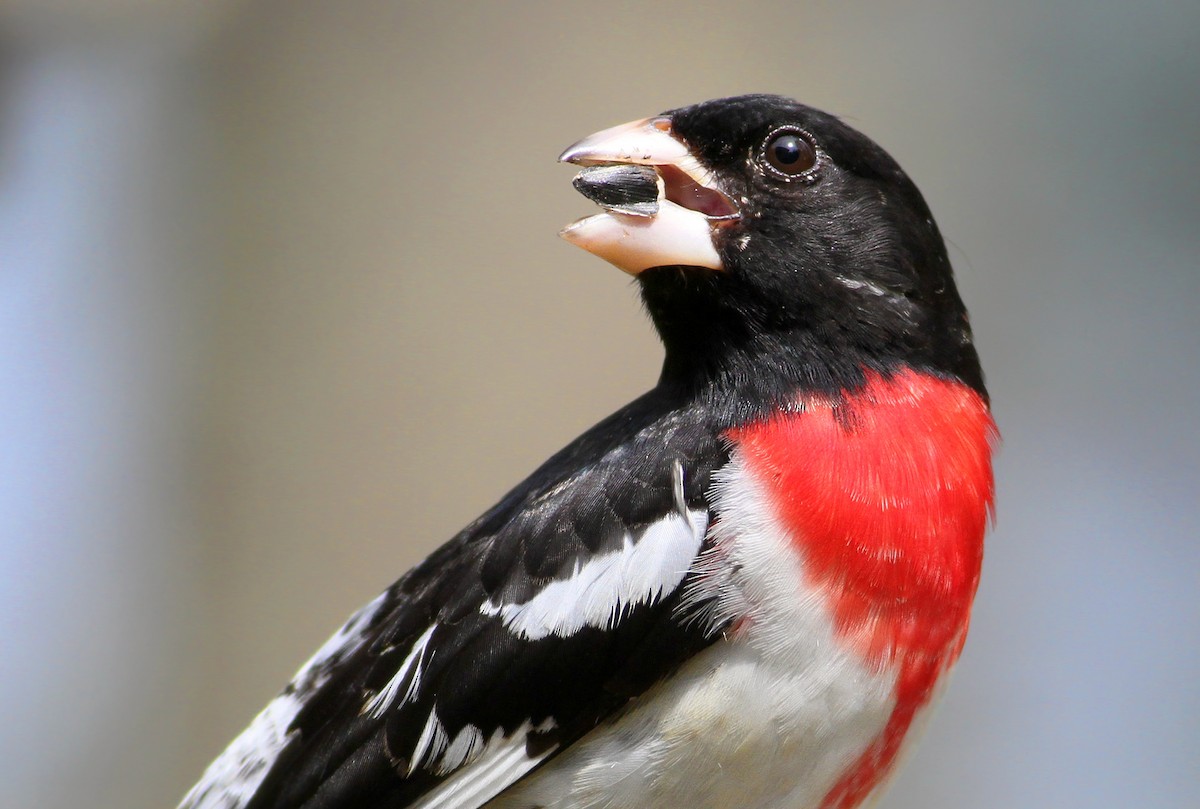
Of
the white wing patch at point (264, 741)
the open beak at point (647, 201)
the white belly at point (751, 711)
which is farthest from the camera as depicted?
the white wing patch at point (264, 741)

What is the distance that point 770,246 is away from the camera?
69.8 inches

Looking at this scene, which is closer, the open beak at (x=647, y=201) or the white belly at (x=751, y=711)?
the white belly at (x=751, y=711)

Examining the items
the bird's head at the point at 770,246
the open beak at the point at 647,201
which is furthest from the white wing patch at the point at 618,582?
the open beak at the point at 647,201

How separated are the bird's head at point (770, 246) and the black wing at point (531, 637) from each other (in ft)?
0.52

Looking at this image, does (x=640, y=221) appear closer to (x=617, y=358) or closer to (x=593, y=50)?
(x=617, y=358)

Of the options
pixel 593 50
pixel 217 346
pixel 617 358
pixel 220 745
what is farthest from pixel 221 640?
pixel 593 50

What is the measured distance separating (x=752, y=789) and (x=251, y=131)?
14.8 feet

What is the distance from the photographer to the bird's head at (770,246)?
1.74 metres

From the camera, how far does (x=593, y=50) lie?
4.89 m

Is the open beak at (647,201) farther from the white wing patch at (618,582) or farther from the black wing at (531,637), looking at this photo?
the white wing patch at (618,582)

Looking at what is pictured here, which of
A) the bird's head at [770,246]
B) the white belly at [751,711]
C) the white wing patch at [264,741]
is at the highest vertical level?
the bird's head at [770,246]

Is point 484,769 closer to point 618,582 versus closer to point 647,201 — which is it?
point 618,582

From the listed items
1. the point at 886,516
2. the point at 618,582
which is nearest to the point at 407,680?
the point at 618,582

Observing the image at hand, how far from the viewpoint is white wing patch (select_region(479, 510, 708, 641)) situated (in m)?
1.56
